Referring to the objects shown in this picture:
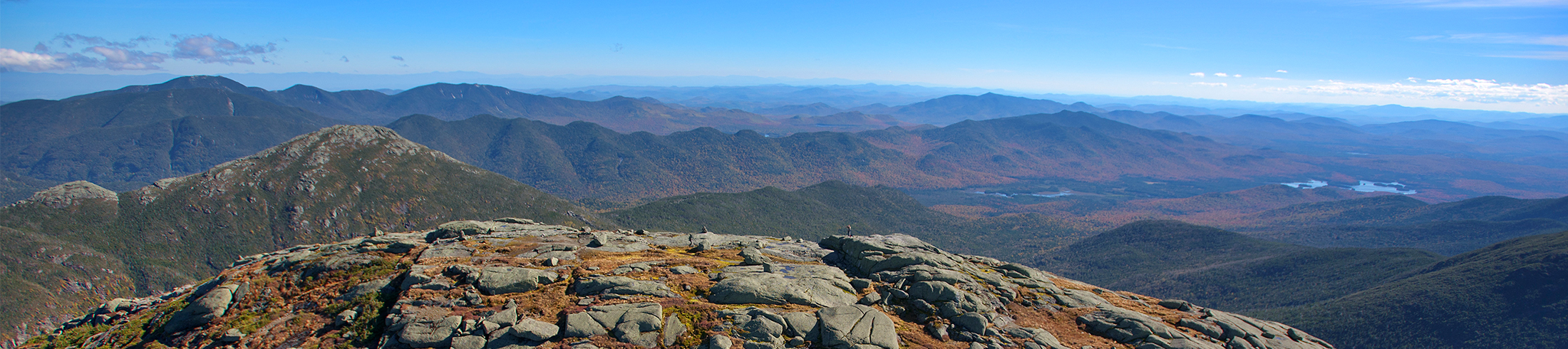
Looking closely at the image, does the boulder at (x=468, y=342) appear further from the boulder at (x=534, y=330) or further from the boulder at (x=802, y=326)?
the boulder at (x=802, y=326)

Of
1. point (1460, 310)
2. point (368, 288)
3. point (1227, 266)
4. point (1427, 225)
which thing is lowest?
point (1227, 266)

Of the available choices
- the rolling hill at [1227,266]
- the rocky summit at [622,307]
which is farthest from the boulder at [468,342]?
the rolling hill at [1227,266]

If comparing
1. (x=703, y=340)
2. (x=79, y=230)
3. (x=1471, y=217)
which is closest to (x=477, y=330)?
(x=703, y=340)

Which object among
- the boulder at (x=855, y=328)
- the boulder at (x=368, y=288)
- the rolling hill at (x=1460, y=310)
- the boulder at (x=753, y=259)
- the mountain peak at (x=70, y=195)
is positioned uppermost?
the boulder at (x=368, y=288)

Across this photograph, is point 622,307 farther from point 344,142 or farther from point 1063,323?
point 344,142

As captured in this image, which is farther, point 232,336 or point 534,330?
point 232,336

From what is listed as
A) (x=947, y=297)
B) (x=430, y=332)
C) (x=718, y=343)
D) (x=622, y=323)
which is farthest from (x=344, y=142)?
(x=947, y=297)

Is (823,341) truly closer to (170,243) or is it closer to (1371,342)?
(1371,342)
